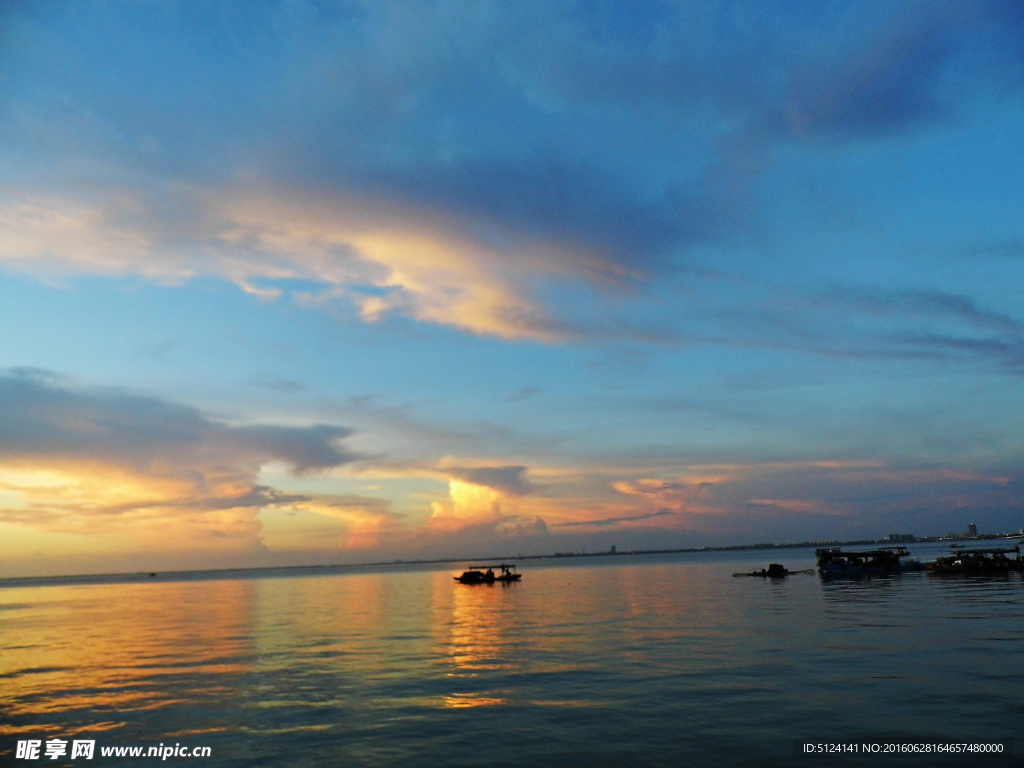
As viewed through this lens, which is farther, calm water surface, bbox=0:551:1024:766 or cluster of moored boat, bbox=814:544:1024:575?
cluster of moored boat, bbox=814:544:1024:575

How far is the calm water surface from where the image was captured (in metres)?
23.5

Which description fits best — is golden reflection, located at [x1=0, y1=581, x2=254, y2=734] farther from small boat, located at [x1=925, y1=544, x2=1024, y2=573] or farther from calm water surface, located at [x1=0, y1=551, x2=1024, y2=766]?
small boat, located at [x1=925, y1=544, x2=1024, y2=573]

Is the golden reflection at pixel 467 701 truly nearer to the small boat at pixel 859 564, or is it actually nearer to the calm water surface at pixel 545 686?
the calm water surface at pixel 545 686

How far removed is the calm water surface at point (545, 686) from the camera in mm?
23531

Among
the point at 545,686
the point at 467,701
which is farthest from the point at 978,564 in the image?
the point at 467,701

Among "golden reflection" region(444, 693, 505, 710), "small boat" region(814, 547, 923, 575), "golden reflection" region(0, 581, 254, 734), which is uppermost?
"golden reflection" region(444, 693, 505, 710)

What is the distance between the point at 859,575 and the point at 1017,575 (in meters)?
21.4

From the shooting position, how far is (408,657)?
4353cm

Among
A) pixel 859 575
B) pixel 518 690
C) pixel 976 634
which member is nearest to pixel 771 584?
pixel 859 575

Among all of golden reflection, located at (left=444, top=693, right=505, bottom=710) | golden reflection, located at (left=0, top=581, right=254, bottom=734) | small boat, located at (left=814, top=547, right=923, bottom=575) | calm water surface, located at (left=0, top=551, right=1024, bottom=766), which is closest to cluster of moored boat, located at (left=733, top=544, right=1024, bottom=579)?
small boat, located at (left=814, top=547, right=923, bottom=575)

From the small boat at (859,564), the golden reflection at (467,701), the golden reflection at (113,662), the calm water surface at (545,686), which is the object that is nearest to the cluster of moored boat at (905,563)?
the small boat at (859,564)

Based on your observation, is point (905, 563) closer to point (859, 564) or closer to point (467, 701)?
point (859, 564)

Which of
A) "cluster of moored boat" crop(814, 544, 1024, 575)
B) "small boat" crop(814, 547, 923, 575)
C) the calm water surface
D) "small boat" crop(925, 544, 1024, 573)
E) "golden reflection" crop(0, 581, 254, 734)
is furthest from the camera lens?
"small boat" crop(814, 547, 923, 575)

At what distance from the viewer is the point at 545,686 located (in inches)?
1277
